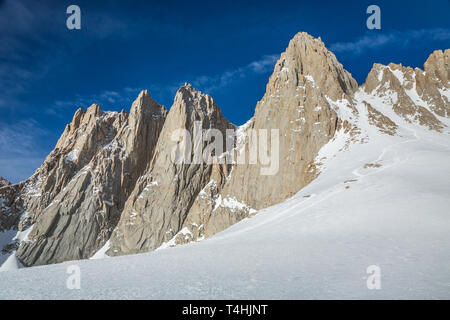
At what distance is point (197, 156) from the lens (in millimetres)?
81250

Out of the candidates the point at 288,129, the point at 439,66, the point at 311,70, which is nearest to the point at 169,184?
the point at 288,129

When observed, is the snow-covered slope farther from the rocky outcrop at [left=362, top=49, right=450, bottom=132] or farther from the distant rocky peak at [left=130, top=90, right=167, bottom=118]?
the distant rocky peak at [left=130, top=90, right=167, bottom=118]

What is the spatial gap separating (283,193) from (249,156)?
15147mm

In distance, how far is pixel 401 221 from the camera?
1130cm

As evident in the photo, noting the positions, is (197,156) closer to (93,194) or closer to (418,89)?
(93,194)

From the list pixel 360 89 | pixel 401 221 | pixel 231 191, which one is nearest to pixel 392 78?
pixel 360 89

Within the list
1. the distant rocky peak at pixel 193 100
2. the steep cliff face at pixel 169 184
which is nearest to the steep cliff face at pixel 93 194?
the steep cliff face at pixel 169 184

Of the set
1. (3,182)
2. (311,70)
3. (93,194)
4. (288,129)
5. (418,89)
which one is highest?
(311,70)

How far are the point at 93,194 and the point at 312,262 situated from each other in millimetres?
89230

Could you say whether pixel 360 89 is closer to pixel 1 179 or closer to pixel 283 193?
pixel 283 193

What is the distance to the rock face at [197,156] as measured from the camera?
4853cm

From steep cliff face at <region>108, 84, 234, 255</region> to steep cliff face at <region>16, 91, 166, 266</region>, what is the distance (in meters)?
8.05

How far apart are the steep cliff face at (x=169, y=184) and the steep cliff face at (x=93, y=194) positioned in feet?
26.4

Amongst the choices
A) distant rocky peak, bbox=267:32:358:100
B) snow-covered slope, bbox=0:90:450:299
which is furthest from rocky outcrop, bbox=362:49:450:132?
snow-covered slope, bbox=0:90:450:299
